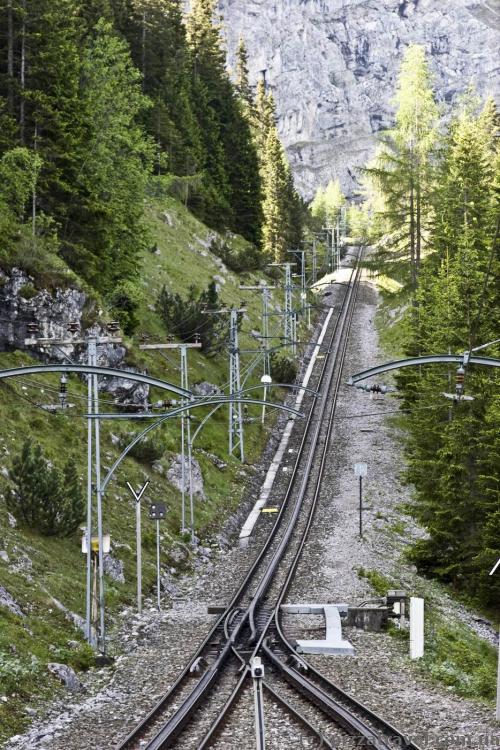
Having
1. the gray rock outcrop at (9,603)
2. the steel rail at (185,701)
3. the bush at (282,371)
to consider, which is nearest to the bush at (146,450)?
the steel rail at (185,701)

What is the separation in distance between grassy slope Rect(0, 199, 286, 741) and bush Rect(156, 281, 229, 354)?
0.82 m

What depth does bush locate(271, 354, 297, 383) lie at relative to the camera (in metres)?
59.4

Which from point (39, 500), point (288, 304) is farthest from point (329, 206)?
point (39, 500)

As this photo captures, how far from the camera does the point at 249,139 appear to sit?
9619 cm

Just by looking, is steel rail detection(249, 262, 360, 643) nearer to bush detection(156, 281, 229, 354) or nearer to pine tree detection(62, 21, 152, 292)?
bush detection(156, 281, 229, 354)

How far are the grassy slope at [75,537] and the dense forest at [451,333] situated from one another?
8.99 m

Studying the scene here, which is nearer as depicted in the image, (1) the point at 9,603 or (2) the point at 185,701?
(2) the point at 185,701

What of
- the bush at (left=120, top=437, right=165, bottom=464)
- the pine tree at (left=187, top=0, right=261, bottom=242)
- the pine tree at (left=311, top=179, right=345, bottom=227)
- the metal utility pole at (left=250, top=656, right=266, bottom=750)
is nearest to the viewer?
the metal utility pole at (left=250, top=656, right=266, bottom=750)

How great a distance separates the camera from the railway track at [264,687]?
15320mm

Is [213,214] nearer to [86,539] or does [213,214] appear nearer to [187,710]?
[86,539]

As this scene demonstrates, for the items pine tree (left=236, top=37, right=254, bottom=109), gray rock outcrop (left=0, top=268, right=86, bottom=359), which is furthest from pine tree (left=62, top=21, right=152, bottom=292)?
pine tree (left=236, top=37, right=254, bottom=109)

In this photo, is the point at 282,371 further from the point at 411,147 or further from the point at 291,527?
the point at 291,527

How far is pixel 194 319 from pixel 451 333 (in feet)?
82.8

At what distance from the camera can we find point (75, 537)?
91.1 feet
